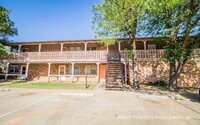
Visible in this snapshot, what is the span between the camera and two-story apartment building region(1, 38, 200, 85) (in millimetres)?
15961

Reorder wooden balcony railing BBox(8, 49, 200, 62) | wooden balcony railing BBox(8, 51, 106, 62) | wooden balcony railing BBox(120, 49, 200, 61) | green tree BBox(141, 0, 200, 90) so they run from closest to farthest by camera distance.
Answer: green tree BBox(141, 0, 200, 90) → wooden balcony railing BBox(120, 49, 200, 61) → wooden balcony railing BBox(8, 49, 200, 62) → wooden balcony railing BBox(8, 51, 106, 62)

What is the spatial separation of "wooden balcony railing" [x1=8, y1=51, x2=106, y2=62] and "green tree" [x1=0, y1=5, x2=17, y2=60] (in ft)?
6.24

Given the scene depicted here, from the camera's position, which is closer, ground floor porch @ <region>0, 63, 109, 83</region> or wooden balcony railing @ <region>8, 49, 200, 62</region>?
wooden balcony railing @ <region>8, 49, 200, 62</region>

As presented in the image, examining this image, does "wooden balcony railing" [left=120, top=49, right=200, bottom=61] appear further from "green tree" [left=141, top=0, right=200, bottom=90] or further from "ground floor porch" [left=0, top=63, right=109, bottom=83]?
"ground floor porch" [left=0, top=63, right=109, bottom=83]

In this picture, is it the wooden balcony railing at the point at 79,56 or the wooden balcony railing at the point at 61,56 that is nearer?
the wooden balcony railing at the point at 79,56

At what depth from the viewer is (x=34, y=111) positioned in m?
5.84

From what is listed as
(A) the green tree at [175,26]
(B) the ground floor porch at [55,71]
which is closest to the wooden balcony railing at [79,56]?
(B) the ground floor porch at [55,71]

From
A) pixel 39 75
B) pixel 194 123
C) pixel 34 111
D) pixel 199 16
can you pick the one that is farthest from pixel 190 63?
pixel 39 75

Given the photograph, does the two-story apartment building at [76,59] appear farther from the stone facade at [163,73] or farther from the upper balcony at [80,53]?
the stone facade at [163,73]

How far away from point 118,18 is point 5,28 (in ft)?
48.3

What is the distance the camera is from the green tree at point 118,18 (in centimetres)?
1098

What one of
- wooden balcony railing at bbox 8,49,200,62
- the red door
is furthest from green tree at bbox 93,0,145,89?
the red door

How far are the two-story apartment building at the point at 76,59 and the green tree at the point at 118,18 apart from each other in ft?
11.9

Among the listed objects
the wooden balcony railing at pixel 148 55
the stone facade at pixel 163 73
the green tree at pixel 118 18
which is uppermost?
the green tree at pixel 118 18
